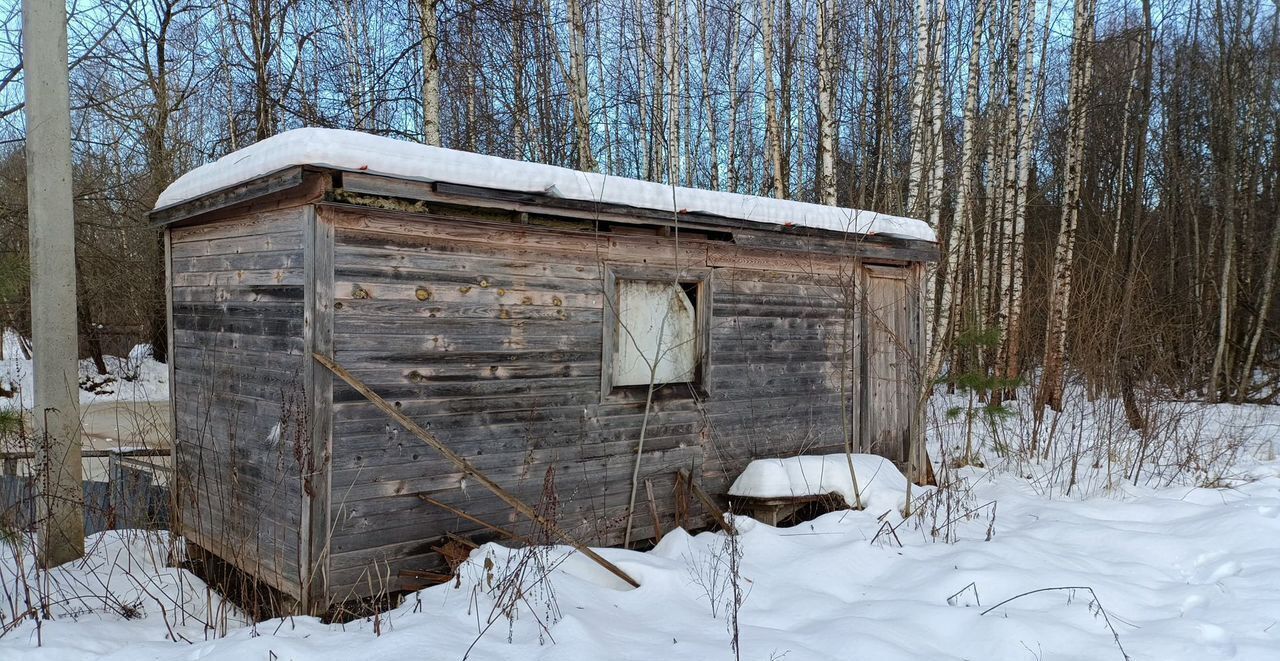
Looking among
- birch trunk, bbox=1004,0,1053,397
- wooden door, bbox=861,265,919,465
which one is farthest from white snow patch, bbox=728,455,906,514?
birch trunk, bbox=1004,0,1053,397

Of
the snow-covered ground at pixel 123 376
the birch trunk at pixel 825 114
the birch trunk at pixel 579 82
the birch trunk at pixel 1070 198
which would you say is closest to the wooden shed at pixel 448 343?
the birch trunk at pixel 825 114

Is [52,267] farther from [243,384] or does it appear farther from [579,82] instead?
[579,82]

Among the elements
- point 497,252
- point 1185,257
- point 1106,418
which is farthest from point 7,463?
point 1185,257

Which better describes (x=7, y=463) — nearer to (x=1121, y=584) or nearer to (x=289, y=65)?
(x=1121, y=584)

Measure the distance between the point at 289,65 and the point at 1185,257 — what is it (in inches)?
756

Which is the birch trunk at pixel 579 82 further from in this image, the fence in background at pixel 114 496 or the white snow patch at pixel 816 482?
→ the fence in background at pixel 114 496

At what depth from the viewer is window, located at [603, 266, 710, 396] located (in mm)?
5527

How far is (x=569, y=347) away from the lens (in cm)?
527

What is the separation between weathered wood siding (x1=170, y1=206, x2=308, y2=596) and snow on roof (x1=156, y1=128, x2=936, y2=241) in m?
0.32

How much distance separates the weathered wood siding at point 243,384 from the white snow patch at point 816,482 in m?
3.42

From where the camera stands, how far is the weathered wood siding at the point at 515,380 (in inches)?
172

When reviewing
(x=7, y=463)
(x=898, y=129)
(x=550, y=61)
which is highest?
(x=550, y=61)

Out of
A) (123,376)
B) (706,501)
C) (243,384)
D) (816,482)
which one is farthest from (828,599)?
(123,376)

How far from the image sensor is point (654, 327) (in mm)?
5824
